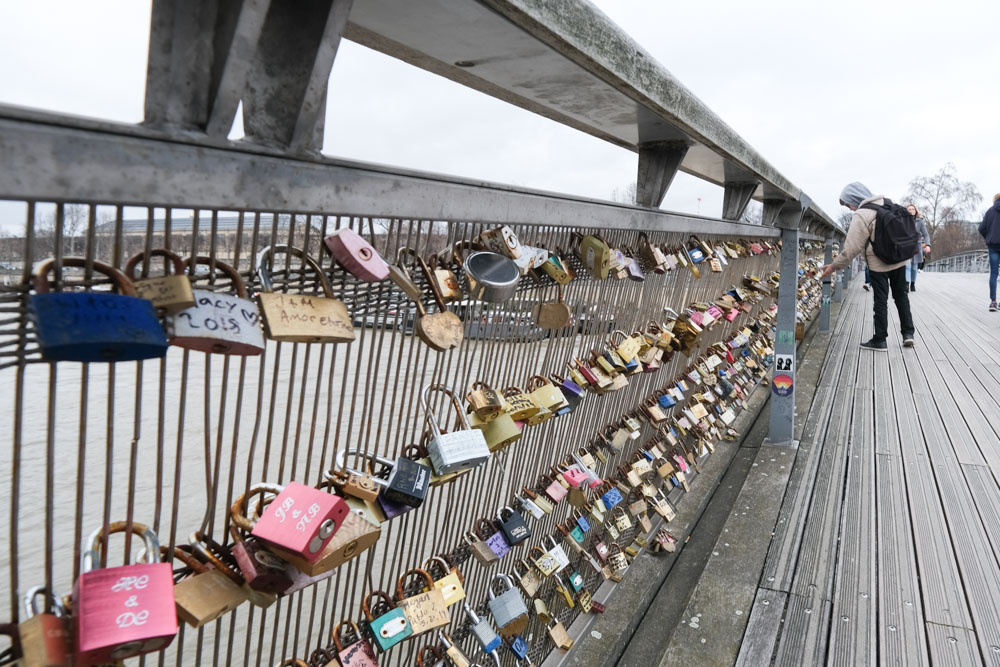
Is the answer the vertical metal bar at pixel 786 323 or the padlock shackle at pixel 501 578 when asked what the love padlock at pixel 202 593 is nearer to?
the padlock shackle at pixel 501 578

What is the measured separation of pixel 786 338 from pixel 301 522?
4523 mm

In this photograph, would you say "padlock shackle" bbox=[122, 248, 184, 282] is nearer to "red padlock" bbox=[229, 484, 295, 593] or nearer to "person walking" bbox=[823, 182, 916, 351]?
"red padlock" bbox=[229, 484, 295, 593]

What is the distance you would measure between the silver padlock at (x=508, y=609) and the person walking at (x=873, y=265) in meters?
4.99

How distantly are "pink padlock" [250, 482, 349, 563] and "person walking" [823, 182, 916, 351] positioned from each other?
599 centimetres

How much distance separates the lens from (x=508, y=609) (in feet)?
6.88

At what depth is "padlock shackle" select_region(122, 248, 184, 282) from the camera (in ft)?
2.78

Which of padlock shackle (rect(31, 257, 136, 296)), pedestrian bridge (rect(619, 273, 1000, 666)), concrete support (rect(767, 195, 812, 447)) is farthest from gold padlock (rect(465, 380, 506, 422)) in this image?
concrete support (rect(767, 195, 812, 447))

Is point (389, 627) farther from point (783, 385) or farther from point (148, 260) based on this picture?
point (783, 385)

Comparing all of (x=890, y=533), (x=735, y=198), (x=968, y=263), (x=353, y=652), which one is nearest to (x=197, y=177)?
(x=353, y=652)

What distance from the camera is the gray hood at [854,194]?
25.3ft

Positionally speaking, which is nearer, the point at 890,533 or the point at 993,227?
the point at 890,533

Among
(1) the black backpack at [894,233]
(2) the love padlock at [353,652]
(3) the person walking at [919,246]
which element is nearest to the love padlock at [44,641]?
(2) the love padlock at [353,652]

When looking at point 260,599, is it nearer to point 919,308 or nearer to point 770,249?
point 770,249

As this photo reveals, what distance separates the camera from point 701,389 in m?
4.40
